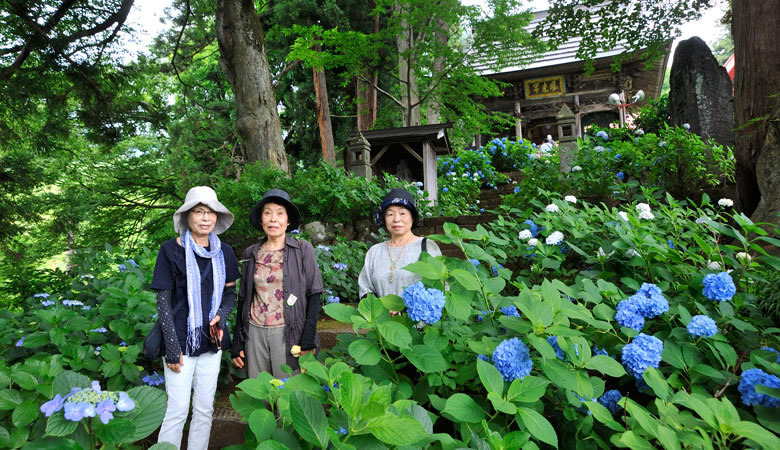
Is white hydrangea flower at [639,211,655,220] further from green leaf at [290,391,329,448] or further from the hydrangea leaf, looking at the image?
green leaf at [290,391,329,448]

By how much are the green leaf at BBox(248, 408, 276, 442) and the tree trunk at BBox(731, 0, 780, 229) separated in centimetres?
360

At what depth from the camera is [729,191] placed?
4.67 metres

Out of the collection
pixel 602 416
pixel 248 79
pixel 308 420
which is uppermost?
pixel 248 79

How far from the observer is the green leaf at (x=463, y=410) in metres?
1.04

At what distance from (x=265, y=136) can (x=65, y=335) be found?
16.4ft

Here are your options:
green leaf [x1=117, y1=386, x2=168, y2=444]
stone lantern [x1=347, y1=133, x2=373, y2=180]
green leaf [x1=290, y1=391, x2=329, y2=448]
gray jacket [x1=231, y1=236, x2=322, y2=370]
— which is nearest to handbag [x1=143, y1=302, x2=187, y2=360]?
gray jacket [x1=231, y1=236, x2=322, y2=370]

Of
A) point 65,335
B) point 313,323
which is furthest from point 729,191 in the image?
point 65,335

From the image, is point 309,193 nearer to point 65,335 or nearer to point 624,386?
point 65,335

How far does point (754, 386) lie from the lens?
1.17 meters

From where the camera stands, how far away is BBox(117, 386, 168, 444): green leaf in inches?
30.0

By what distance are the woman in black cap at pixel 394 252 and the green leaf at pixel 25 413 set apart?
1.40 metres

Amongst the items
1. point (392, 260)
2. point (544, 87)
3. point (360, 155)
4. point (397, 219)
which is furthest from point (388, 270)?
point (544, 87)

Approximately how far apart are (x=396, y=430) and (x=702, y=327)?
1172 millimetres

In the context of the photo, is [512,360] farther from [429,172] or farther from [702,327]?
[429,172]
